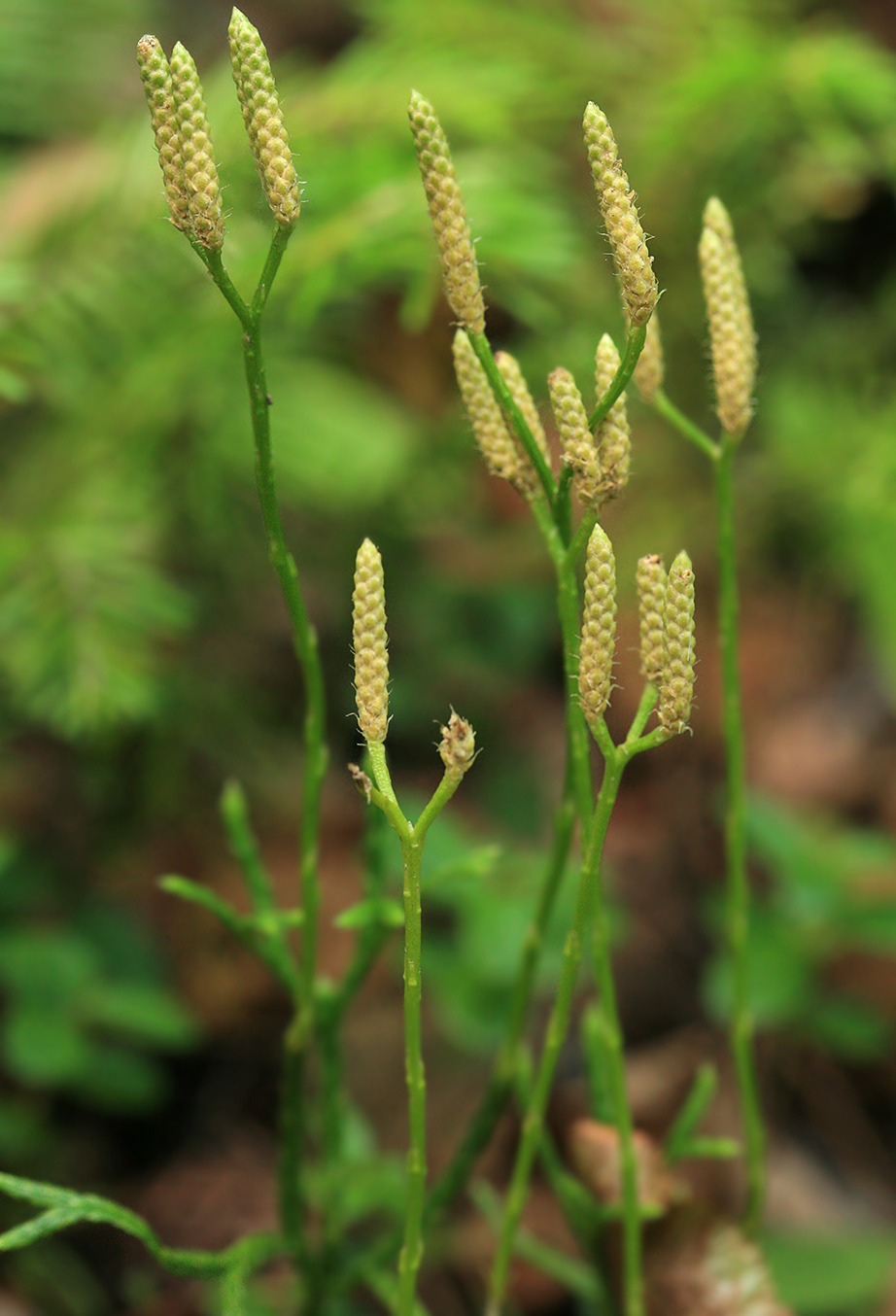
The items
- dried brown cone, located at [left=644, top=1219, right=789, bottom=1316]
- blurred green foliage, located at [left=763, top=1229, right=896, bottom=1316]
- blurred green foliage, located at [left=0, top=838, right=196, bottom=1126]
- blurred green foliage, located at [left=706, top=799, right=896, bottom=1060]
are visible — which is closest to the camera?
dried brown cone, located at [left=644, top=1219, right=789, bottom=1316]

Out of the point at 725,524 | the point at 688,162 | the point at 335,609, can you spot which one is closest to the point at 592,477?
the point at 725,524

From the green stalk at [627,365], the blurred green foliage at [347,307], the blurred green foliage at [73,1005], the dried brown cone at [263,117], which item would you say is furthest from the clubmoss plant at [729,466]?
the blurred green foliage at [73,1005]

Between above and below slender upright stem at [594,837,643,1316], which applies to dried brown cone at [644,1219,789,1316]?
below

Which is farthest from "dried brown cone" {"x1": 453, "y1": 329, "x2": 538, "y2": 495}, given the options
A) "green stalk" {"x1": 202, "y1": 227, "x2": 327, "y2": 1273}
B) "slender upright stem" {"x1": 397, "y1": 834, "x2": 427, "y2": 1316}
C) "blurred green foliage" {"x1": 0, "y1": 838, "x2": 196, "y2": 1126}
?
Result: "blurred green foliage" {"x1": 0, "y1": 838, "x2": 196, "y2": 1126}

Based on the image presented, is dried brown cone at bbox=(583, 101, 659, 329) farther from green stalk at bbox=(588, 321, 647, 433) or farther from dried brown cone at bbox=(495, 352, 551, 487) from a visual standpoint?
dried brown cone at bbox=(495, 352, 551, 487)

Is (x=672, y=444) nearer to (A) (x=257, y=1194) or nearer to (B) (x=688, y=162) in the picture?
(B) (x=688, y=162)

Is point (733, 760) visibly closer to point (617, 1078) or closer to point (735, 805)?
point (735, 805)
